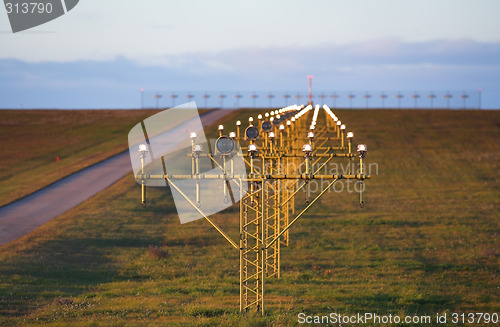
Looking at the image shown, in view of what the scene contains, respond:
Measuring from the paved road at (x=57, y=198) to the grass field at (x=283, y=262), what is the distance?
1.37 metres

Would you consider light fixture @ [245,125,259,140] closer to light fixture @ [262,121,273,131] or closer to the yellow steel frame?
the yellow steel frame

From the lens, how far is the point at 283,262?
2930cm

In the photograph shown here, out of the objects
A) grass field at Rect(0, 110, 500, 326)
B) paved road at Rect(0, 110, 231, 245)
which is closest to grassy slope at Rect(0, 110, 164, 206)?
paved road at Rect(0, 110, 231, 245)

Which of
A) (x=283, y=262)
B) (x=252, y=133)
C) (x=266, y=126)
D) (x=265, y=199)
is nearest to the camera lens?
(x=265, y=199)

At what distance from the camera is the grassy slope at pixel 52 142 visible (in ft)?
179

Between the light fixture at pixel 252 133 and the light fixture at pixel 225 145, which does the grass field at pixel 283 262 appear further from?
the light fixture at pixel 252 133

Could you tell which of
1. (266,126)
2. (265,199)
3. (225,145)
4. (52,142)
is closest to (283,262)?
(266,126)

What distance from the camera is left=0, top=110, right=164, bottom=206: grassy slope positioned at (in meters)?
54.6

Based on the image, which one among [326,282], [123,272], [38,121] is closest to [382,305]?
[326,282]

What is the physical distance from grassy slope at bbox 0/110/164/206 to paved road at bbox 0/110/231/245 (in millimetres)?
1239

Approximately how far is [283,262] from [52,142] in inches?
2223

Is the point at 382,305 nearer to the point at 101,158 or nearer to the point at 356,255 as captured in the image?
the point at 356,255

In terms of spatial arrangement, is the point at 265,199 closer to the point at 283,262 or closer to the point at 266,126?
the point at 266,126

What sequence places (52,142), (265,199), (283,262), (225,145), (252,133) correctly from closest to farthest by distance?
(225,145)
(265,199)
(252,133)
(283,262)
(52,142)
